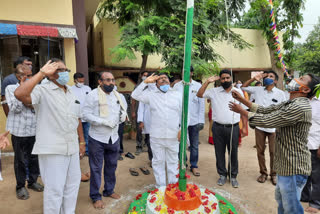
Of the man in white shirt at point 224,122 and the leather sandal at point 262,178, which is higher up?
the man in white shirt at point 224,122

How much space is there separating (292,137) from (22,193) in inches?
163

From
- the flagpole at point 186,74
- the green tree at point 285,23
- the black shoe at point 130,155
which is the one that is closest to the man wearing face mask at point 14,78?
the flagpole at point 186,74

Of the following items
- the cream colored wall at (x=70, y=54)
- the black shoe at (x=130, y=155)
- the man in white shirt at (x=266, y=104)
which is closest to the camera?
the man in white shirt at (x=266, y=104)

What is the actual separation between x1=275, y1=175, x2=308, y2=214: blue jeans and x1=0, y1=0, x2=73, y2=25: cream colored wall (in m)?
6.32

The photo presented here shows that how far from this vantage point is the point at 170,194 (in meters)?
3.12

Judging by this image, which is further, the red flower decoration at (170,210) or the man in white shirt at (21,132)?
the man in white shirt at (21,132)

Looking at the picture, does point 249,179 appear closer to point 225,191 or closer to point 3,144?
point 225,191

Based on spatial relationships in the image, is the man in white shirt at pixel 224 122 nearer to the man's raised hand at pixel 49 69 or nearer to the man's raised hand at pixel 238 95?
the man's raised hand at pixel 238 95

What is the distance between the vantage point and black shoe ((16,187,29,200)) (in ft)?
12.2

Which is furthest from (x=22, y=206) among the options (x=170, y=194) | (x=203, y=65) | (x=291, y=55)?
(x=291, y=55)

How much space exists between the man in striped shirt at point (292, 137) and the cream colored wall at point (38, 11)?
5594mm

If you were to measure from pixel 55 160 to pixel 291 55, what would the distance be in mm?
13367

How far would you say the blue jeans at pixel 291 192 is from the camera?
8.41 feet

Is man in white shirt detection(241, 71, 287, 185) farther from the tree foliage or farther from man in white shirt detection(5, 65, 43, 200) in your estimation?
man in white shirt detection(5, 65, 43, 200)
